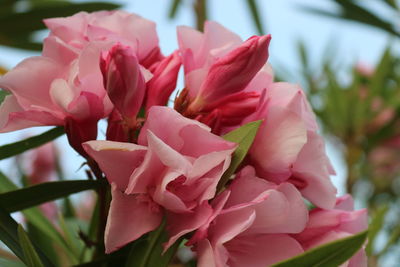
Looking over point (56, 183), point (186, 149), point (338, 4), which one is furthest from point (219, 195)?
point (338, 4)

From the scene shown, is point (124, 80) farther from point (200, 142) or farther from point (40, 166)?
point (40, 166)

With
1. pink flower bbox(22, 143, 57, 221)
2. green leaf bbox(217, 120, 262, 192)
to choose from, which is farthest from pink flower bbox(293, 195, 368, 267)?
pink flower bbox(22, 143, 57, 221)

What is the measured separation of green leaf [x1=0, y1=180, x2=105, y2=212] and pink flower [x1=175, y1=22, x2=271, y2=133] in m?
0.14

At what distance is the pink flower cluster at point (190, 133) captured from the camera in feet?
1.69

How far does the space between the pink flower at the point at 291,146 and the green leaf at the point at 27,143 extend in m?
0.28

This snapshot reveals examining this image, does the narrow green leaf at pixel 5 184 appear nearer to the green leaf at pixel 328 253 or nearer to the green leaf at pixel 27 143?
the green leaf at pixel 27 143

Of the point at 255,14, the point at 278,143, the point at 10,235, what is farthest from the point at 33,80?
the point at 255,14

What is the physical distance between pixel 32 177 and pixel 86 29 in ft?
3.15

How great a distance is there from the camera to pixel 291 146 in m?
0.57

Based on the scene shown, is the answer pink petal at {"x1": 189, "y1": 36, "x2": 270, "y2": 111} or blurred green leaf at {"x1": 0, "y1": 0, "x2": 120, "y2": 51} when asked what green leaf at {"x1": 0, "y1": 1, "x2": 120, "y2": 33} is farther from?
pink petal at {"x1": 189, "y1": 36, "x2": 270, "y2": 111}

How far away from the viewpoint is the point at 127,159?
521 mm

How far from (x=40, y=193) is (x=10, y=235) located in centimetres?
9

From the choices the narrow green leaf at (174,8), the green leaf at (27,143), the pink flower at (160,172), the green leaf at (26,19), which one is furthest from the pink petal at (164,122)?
the narrow green leaf at (174,8)

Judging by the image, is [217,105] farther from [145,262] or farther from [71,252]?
[71,252]
